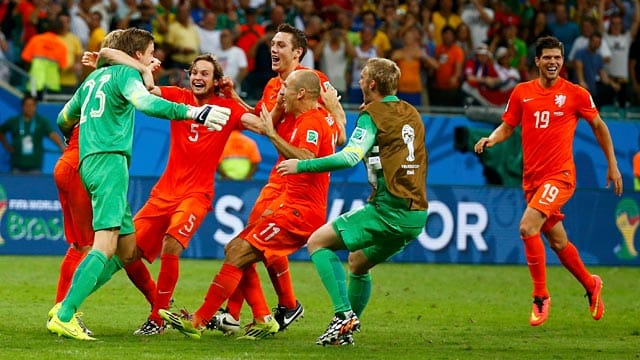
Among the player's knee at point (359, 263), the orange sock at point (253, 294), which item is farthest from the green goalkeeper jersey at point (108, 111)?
the player's knee at point (359, 263)

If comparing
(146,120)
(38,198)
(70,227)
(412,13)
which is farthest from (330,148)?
(412,13)

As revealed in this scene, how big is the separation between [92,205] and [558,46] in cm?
497

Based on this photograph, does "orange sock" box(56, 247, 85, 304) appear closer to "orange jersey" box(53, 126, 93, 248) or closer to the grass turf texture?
"orange jersey" box(53, 126, 93, 248)

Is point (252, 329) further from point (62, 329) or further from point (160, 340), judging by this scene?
point (62, 329)

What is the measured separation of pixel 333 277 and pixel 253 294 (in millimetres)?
915

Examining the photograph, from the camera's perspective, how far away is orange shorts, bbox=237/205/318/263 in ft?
32.9

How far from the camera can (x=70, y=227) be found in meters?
10.6

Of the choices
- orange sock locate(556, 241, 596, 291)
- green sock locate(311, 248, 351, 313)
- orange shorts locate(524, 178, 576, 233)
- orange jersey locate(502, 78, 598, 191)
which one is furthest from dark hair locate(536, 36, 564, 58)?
Answer: green sock locate(311, 248, 351, 313)

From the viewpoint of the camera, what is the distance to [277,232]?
1004 cm

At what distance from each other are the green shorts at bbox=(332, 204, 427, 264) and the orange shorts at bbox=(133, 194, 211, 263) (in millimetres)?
1185

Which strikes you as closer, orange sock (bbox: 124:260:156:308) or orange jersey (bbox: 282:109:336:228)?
orange jersey (bbox: 282:109:336:228)

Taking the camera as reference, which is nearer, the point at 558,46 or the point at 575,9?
the point at 558,46

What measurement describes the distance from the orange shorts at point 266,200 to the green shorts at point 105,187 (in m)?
1.11

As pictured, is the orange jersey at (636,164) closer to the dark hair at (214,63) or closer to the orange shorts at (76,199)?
the dark hair at (214,63)
